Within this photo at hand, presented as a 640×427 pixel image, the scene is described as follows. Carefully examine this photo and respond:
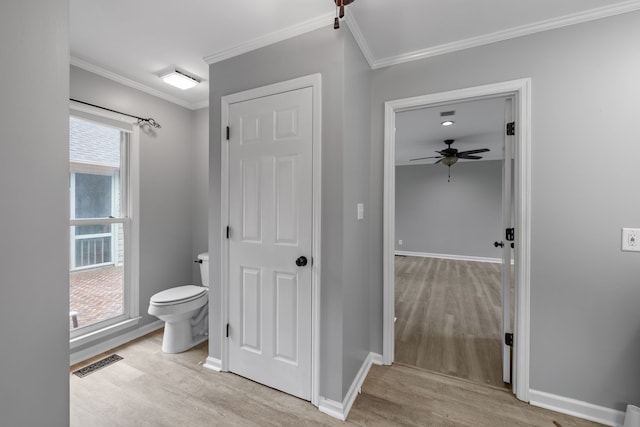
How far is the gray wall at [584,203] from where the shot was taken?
1618 mm

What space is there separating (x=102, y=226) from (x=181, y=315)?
114cm

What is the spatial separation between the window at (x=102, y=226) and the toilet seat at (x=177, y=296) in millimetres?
496

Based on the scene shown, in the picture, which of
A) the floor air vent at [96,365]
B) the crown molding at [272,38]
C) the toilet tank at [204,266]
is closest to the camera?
the crown molding at [272,38]

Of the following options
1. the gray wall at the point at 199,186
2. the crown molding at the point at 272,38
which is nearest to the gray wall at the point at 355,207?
the crown molding at the point at 272,38

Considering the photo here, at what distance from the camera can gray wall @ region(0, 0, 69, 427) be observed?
0.69 meters

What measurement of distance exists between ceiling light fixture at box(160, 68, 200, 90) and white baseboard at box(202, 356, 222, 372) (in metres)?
2.42

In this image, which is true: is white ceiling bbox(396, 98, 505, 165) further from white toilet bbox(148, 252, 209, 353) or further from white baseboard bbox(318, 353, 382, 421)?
white toilet bbox(148, 252, 209, 353)

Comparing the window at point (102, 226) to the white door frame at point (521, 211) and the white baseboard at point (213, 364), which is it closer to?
the white baseboard at point (213, 364)

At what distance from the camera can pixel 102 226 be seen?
8.38ft

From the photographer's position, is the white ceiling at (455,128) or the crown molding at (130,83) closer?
the crown molding at (130,83)

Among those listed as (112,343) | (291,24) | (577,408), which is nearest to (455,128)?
(291,24)

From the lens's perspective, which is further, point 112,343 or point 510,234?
point 112,343

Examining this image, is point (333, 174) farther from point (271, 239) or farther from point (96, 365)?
point (96, 365)

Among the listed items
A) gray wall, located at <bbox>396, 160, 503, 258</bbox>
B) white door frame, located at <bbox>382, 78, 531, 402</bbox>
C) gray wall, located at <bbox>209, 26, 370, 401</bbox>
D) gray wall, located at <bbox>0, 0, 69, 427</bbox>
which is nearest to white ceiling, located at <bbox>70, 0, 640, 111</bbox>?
gray wall, located at <bbox>209, 26, 370, 401</bbox>
